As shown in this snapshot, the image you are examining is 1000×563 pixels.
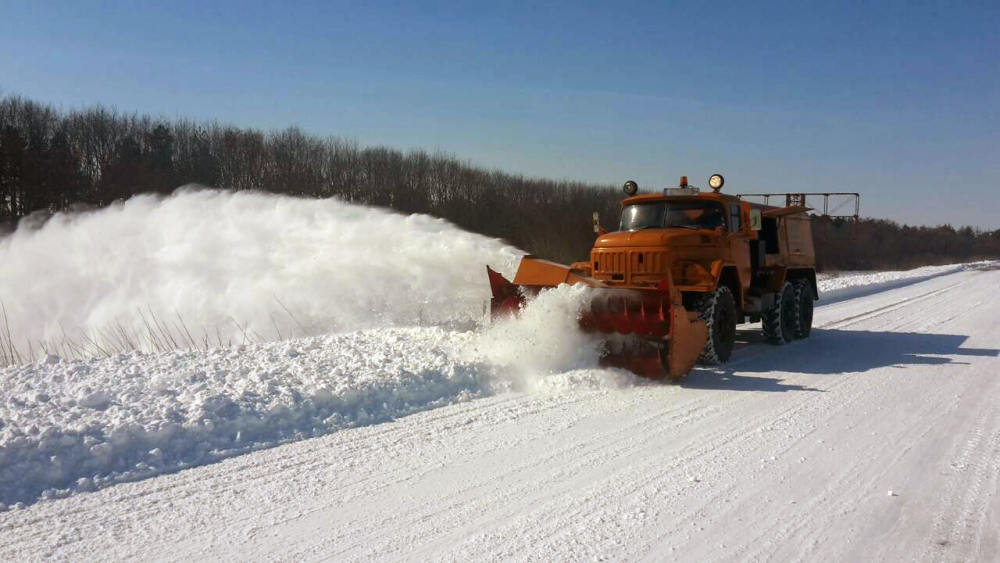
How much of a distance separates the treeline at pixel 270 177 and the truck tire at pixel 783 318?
43.6ft

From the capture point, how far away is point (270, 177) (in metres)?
36.9

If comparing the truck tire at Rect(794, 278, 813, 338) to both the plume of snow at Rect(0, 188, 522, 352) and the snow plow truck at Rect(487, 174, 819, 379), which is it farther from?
the plume of snow at Rect(0, 188, 522, 352)

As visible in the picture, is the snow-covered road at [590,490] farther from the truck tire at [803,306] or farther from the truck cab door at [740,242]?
the truck tire at [803,306]

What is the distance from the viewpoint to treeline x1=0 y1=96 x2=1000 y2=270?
27.2m

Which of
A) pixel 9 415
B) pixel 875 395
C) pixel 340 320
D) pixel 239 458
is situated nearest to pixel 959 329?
pixel 875 395

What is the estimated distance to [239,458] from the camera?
16.7 ft

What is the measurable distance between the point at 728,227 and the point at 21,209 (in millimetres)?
26541

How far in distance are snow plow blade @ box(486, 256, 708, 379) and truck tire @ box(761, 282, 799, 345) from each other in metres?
3.55

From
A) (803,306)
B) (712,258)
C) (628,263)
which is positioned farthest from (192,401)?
(803,306)

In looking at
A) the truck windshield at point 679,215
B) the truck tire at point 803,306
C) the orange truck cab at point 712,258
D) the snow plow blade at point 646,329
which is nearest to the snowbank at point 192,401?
the snow plow blade at point 646,329

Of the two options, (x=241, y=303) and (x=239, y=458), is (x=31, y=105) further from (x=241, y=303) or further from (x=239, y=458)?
(x=239, y=458)

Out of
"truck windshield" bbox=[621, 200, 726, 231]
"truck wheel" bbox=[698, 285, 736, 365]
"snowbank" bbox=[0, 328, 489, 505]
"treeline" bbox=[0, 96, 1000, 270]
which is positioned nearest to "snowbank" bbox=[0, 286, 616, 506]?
"snowbank" bbox=[0, 328, 489, 505]

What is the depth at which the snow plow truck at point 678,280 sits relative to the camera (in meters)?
8.09

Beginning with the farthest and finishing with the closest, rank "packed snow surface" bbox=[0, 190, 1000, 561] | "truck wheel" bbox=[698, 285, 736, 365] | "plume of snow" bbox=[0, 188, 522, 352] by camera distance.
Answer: "plume of snow" bbox=[0, 188, 522, 352] → "truck wheel" bbox=[698, 285, 736, 365] → "packed snow surface" bbox=[0, 190, 1000, 561]
